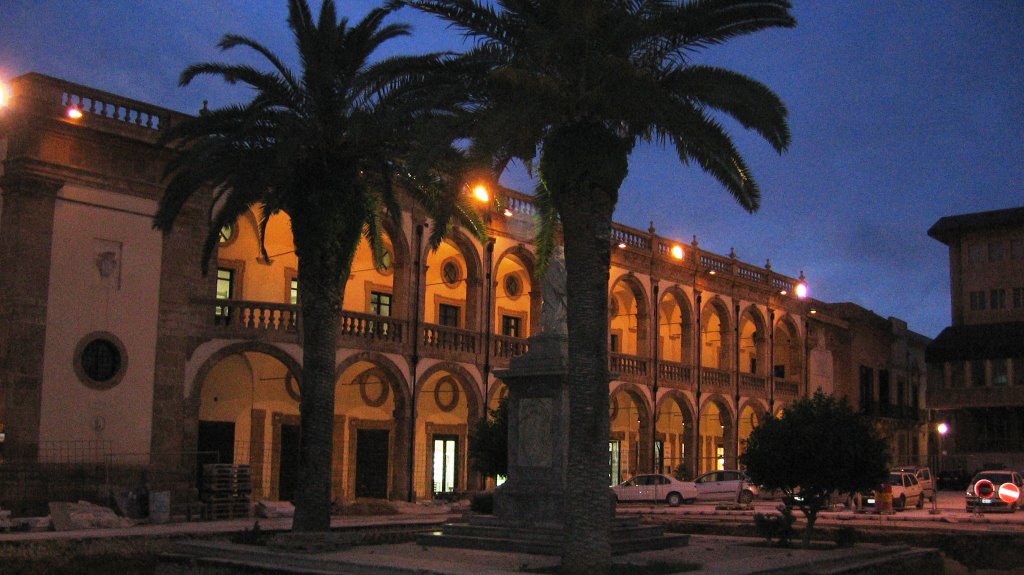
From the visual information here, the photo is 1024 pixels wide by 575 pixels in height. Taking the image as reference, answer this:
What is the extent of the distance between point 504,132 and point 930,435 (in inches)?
2475

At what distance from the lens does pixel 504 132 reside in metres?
13.7

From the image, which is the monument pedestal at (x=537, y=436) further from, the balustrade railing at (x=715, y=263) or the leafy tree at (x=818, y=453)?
the balustrade railing at (x=715, y=263)

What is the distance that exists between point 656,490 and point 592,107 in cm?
2597

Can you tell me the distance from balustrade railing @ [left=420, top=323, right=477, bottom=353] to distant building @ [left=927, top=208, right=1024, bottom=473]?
35.5 m

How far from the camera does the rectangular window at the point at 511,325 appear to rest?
3988cm

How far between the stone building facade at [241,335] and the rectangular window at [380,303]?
139 mm

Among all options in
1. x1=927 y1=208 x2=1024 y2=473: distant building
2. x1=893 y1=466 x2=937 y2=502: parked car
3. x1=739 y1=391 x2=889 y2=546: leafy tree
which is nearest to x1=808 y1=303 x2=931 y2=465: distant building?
x1=927 y1=208 x2=1024 y2=473: distant building

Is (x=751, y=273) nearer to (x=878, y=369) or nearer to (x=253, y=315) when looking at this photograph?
(x=878, y=369)

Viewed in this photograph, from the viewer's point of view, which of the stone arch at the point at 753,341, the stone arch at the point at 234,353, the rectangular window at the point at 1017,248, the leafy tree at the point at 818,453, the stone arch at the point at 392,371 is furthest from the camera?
the rectangular window at the point at 1017,248

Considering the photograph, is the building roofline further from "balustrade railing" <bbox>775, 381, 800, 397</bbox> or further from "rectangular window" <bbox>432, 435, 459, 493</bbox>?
"rectangular window" <bbox>432, 435, 459, 493</bbox>

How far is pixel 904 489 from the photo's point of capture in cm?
3631

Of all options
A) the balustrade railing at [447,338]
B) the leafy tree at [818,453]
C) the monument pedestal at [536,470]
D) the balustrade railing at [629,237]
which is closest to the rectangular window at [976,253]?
Answer: the balustrade railing at [629,237]

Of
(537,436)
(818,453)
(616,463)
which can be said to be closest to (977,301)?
(616,463)

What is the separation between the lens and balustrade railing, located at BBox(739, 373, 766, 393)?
4896cm
